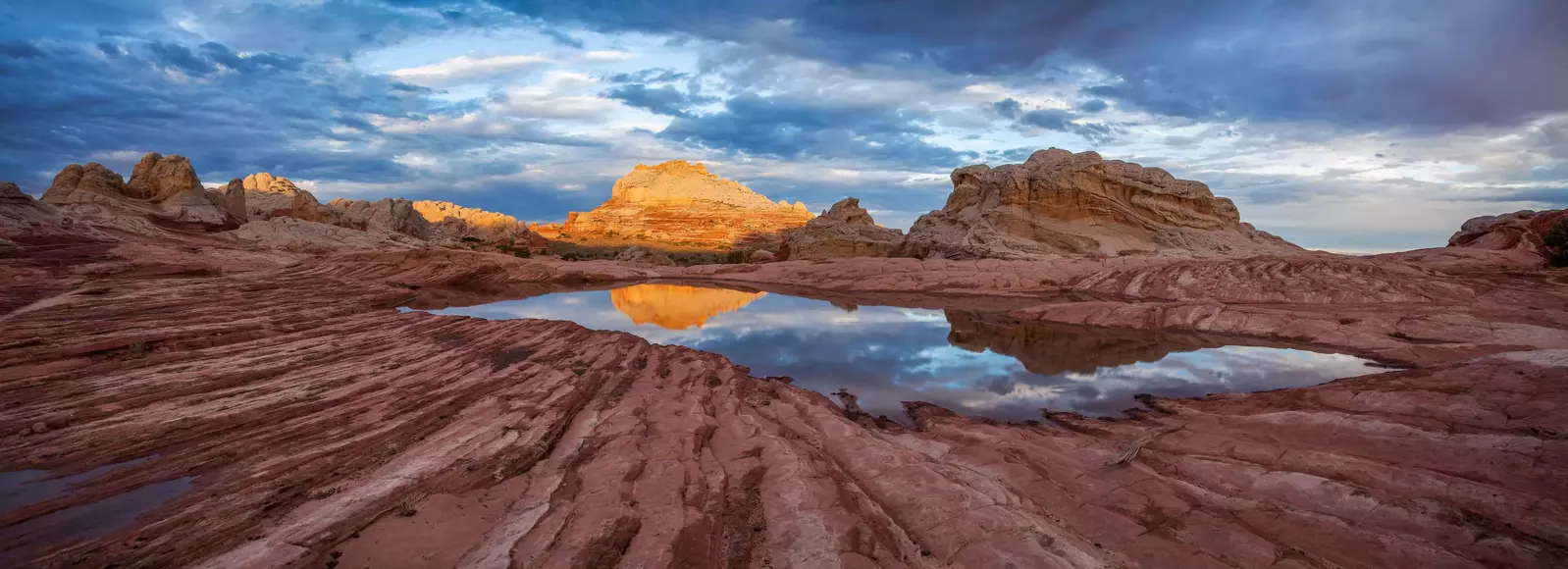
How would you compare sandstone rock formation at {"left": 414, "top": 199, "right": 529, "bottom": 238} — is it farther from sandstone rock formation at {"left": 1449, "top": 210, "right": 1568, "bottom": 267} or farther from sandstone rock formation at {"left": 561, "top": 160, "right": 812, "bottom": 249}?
sandstone rock formation at {"left": 1449, "top": 210, "right": 1568, "bottom": 267}

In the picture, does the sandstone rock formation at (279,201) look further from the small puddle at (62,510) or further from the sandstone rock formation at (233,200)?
the small puddle at (62,510)

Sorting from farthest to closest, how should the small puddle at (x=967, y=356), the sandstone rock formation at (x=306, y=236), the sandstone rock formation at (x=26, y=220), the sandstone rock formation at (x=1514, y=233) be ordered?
1. the sandstone rock formation at (x=306, y=236)
2. the sandstone rock formation at (x=1514, y=233)
3. the sandstone rock formation at (x=26, y=220)
4. the small puddle at (x=967, y=356)

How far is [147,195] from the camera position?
40.2m

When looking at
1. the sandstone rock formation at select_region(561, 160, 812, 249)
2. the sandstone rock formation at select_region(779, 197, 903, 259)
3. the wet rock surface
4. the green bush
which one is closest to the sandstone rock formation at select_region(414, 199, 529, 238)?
the sandstone rock formation at select_region(561, 160, 812, 249)

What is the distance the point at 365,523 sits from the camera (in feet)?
16.4

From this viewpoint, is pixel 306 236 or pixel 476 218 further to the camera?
pixel 476 218

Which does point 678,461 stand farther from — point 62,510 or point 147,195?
point 147,195

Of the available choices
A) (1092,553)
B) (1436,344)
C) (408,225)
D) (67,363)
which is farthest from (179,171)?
(1436,344)

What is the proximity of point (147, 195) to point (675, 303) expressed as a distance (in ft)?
124

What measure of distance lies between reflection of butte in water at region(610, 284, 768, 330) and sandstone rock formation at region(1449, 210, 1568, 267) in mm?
36255

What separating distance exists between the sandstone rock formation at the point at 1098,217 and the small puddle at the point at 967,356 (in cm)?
1864

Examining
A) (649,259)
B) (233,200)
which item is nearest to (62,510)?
(649,259)

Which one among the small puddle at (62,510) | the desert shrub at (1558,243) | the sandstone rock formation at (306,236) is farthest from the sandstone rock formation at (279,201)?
the desert shrub at (1558,243)

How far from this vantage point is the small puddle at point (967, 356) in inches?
463
